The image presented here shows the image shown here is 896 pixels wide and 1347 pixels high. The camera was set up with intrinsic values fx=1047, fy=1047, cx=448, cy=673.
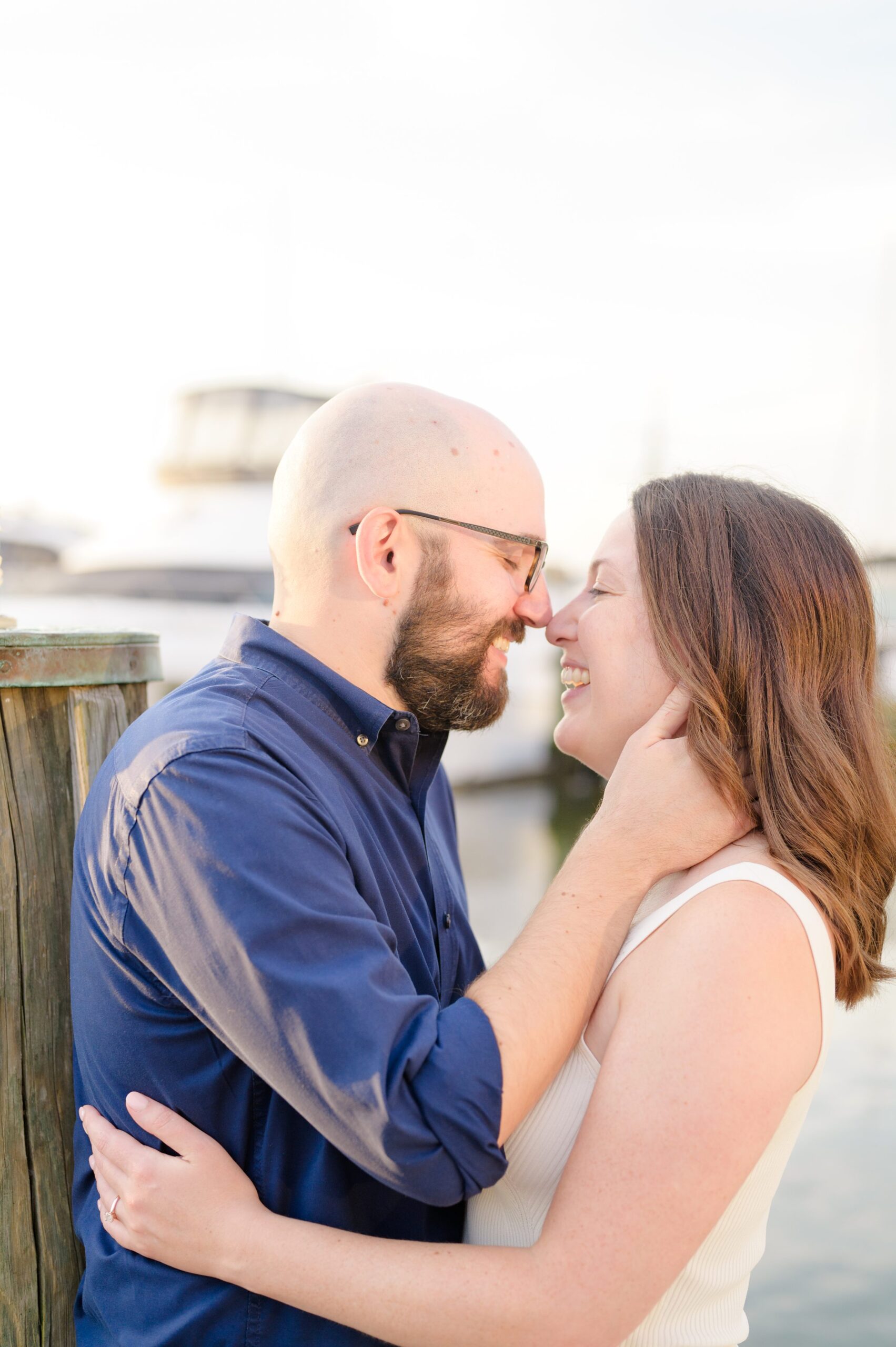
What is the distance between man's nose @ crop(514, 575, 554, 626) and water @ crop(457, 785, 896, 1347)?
1024 mm

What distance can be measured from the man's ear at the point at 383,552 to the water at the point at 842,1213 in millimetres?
1285

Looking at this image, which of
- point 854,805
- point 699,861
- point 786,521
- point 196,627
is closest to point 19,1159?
point 699,861

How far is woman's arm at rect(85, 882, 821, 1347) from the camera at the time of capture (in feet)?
4.65

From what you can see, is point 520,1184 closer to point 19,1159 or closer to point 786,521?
point 19,1159

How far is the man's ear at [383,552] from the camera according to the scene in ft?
6.61

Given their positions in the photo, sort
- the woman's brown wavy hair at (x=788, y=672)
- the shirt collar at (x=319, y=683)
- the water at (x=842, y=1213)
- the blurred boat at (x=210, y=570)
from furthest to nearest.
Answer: the blurred boat at (x=210, y=570), the water at (x=842, y=1213), the shirt collar at (x=319, y=683), the woman's brown wavy hair at (x=788, y=672)

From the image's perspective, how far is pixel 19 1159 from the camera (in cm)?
182

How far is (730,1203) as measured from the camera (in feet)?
5.04

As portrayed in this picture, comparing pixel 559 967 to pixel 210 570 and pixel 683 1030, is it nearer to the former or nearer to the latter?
pixel 683 1030

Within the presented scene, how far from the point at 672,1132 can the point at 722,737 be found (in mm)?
652

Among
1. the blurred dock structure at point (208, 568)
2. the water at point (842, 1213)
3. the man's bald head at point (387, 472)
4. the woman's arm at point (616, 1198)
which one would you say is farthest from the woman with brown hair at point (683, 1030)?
the blurred dock structure at point (208, 568)

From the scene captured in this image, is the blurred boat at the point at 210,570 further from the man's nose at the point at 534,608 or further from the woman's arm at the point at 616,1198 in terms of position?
the woman's arm at the point at 616,1198

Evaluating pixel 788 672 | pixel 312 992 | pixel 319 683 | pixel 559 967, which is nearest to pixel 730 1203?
pixel 559 967

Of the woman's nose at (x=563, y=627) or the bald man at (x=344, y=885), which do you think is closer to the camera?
the bald man at (x=344, y=885)
